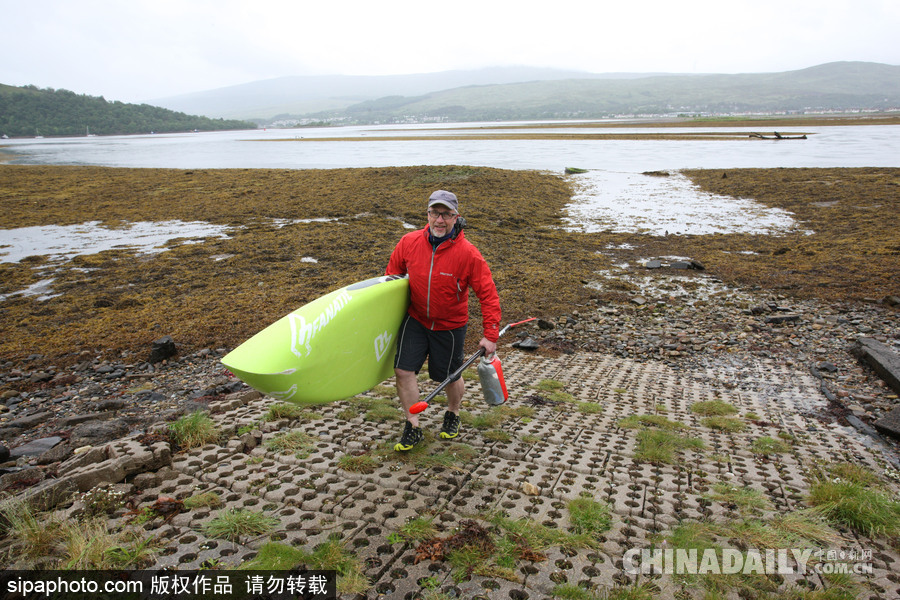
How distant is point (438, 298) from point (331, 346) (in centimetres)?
110

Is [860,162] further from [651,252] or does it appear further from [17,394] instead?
[17,394]

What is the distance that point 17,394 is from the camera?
6.34 meters

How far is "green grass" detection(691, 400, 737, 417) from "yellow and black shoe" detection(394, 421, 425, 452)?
3.41 meters

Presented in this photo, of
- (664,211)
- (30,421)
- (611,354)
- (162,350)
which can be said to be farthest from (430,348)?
(664,211)

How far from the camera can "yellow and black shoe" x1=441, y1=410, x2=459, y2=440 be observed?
495cm

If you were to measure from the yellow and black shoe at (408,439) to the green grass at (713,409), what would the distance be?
3413 mm

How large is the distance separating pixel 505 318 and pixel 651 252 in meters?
6.48

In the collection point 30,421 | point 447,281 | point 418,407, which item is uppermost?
point 447,281

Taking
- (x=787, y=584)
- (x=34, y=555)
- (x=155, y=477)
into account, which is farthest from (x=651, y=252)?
(x=34, y=555)

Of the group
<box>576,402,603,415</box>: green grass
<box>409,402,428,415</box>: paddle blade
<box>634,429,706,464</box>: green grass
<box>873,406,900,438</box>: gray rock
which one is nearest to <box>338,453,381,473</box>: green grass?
<box>409,402,428,415</box>: paddle blade

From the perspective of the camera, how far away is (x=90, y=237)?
47.6 feet

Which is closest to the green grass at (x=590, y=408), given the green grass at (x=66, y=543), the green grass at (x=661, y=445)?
the green grass at (x=661, y=445)

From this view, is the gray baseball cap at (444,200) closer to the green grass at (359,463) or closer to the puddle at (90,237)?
the green grass at (359,463)

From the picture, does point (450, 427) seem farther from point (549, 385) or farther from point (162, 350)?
point (162, 350)
